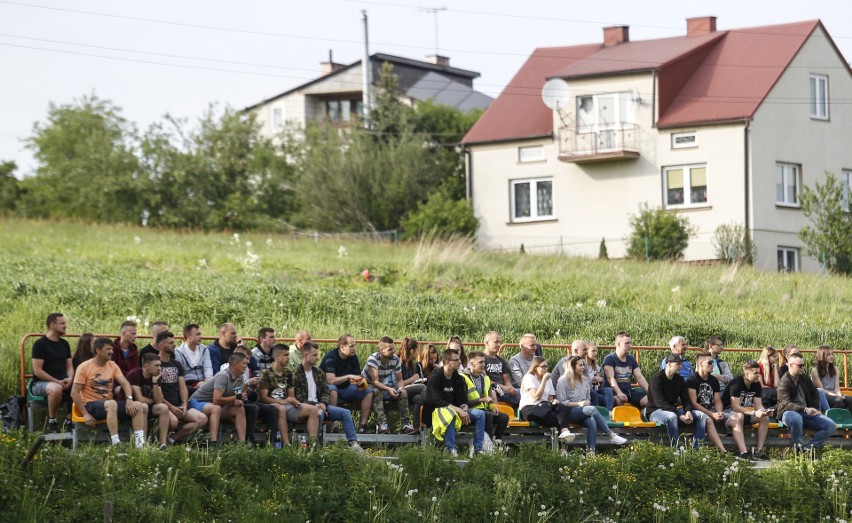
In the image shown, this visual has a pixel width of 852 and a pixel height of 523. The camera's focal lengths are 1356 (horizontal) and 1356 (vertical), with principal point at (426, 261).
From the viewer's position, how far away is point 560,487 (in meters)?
13.9

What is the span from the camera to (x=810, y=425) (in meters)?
17.2

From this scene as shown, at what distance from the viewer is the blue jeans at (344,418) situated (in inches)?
608

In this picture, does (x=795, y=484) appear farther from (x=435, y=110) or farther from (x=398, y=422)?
(x=435, y=110)

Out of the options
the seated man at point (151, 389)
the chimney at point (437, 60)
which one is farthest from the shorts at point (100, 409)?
the chimney at point (437, 60)

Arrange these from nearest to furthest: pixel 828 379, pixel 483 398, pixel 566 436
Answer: pixel 566 436
pixel 483 398
pixel 828 379

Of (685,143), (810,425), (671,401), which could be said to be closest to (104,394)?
(671,401)

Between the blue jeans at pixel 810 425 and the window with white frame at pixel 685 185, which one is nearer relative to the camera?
the blue jeans at pixel 810 425

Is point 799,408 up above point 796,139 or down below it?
below

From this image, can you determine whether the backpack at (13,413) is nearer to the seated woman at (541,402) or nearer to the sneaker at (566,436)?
the seated woman at (541,402)

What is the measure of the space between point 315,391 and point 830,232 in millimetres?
25340

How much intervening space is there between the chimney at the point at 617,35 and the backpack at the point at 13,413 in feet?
115

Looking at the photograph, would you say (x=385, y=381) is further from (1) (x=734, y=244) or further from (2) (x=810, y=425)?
(1) (x=734, y=244)

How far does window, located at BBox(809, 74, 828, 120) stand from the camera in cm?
4434

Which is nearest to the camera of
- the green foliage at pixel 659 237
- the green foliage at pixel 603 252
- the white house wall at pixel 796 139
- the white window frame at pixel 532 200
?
the green foliage at pixel 659 237
